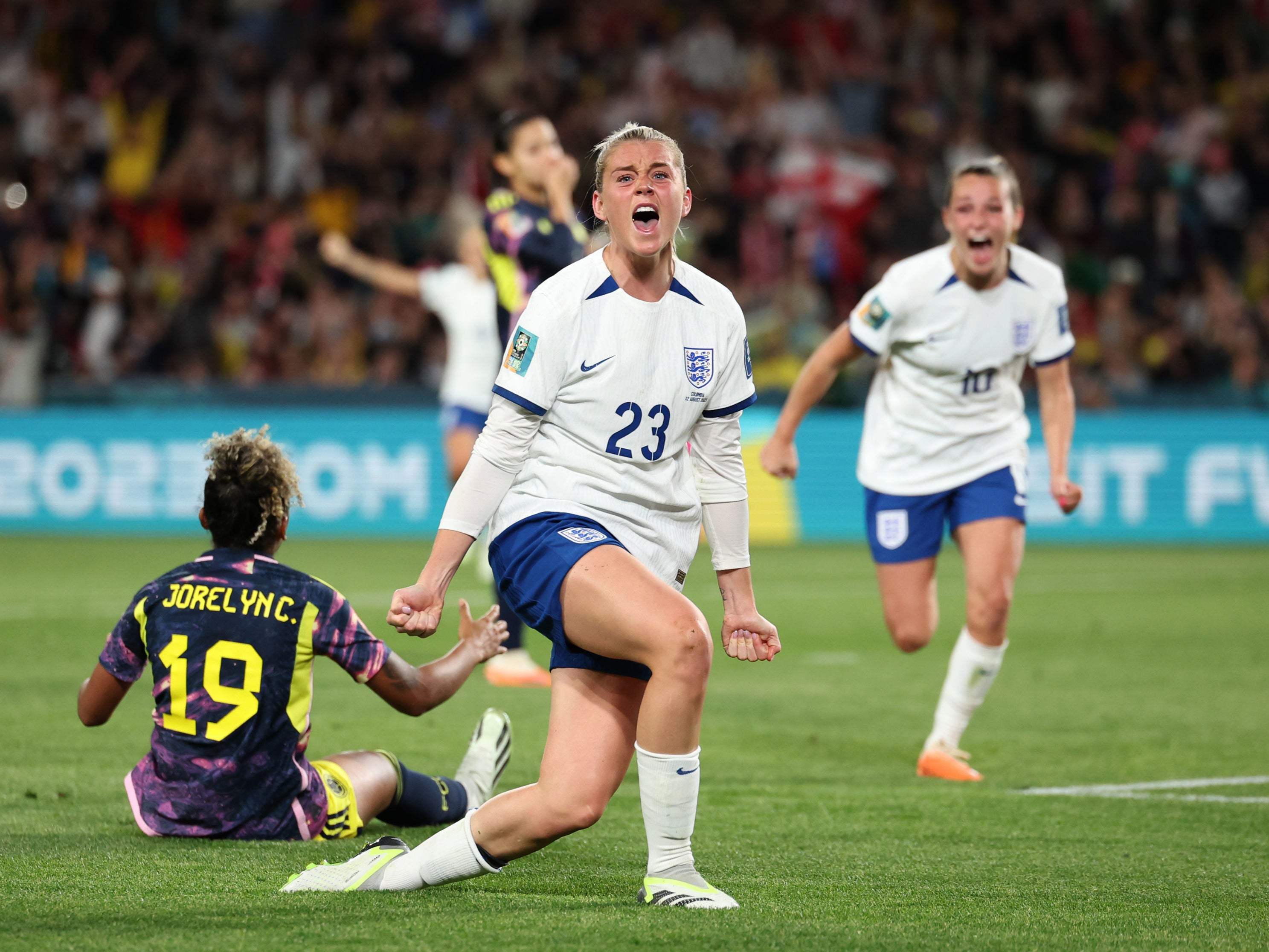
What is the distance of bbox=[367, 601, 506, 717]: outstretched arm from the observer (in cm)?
475

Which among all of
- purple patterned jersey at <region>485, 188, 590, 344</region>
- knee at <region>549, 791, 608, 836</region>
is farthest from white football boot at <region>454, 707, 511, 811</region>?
purple patterned jersey at <region>485, 188, 590, 344</region>

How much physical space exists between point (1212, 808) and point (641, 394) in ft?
9.11

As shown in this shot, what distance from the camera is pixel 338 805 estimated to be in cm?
500

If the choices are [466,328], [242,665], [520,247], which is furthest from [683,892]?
[466,328]

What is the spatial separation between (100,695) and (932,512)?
11.8 ft

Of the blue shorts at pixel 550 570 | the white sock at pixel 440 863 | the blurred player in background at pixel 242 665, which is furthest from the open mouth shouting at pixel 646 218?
the white sock at pixel 440 863

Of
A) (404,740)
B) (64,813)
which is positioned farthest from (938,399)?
(64,813)

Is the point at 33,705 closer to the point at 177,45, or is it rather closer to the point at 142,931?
the point at 142,931

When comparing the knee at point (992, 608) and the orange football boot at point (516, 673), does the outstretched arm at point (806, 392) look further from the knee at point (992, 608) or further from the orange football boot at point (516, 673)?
the orange football boot at point (516, 673)

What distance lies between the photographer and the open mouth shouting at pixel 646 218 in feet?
13.9

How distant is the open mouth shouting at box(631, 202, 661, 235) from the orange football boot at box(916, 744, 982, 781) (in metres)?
3.04

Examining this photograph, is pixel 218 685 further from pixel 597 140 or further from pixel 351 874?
pixel 597 140

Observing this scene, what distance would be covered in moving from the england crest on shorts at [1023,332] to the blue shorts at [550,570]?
3.24 meters

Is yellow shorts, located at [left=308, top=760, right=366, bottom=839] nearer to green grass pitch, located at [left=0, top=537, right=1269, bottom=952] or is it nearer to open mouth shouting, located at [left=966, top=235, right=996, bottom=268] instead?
green grass pitch, located at [left=0, top=537, right=1269, bottom=952]
